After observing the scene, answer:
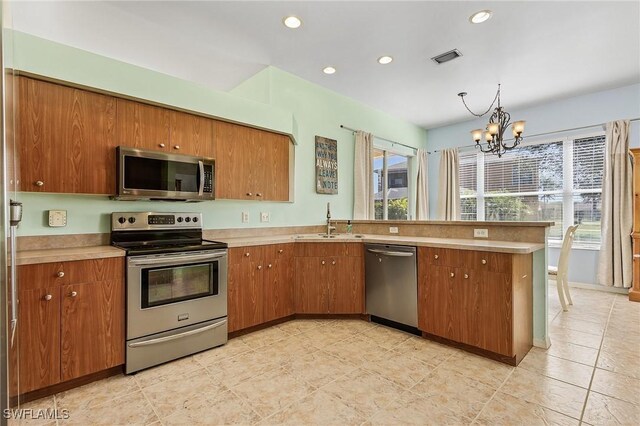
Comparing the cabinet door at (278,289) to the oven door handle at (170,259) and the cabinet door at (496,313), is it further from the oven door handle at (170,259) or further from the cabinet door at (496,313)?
the cabinet door at (496,313)

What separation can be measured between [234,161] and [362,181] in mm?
2194

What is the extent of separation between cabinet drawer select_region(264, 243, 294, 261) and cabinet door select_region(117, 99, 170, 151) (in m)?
1.32

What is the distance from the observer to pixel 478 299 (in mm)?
2486

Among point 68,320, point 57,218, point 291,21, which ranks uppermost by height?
point 291,21

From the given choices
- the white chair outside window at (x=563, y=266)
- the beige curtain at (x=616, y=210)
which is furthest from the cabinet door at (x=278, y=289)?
the beige curtain at (x=616, y=210)

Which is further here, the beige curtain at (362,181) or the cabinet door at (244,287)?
the beige curtain at (362,181)

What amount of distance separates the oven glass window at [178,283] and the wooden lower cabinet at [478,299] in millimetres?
1901

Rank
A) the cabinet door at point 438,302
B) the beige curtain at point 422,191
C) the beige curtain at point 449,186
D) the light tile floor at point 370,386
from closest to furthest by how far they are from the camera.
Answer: the light tile floor at point 370,386, the cabinet door at point 438,302, the beige curtain at point 449,186, the beige curtain at point 422,191

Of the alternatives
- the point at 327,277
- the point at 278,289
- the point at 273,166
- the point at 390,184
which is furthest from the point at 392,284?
the point at 390,184

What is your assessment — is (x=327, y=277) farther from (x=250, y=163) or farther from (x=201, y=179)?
(x=201, y=179)

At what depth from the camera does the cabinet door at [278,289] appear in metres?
3.09

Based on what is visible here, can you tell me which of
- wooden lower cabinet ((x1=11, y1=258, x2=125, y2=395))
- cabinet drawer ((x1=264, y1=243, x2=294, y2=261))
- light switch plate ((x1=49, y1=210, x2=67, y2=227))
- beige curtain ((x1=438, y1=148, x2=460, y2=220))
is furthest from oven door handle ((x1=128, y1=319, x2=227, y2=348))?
beige curtain ((x1=438, y1=148, x2=460, y2=220))

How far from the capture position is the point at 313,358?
2.46m

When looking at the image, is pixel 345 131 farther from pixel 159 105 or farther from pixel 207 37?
pixel 159 105
